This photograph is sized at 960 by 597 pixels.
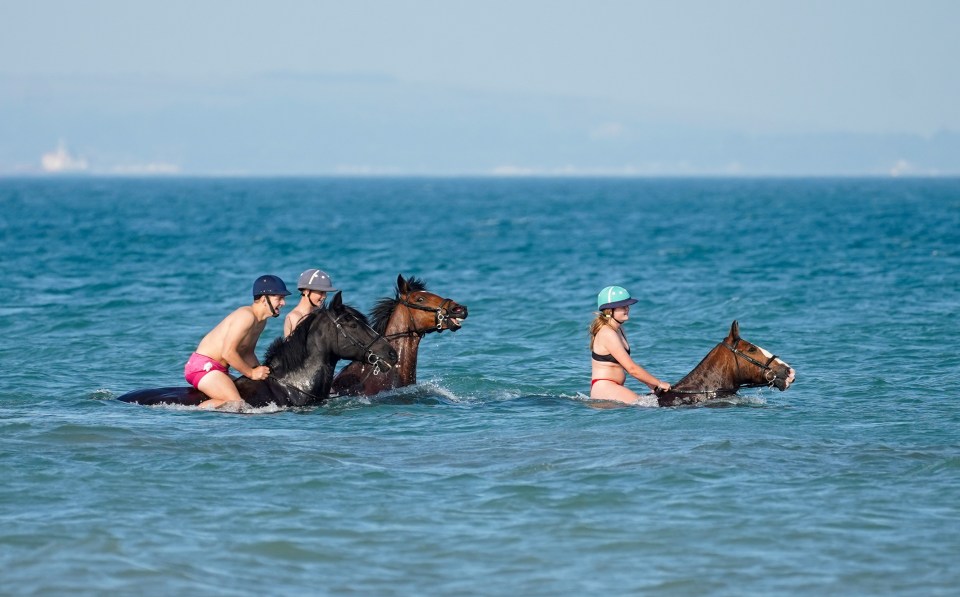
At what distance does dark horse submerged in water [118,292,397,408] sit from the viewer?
13.8 m

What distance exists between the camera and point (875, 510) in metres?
9.77

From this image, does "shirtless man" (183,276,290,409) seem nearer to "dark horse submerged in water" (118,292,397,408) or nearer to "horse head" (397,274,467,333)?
"dark horse submerged in water" (118,292,397,408)

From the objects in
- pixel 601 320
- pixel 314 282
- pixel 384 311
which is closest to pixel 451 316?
pixel 384 311

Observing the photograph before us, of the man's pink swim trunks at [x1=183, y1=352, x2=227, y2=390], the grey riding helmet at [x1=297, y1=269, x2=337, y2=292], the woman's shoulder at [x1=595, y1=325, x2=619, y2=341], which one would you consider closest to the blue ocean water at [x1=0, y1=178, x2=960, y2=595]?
the man's pink swim trunks at [x1=183, y1=352, x2=227, y2=390]

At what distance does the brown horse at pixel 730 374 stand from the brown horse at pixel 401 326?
8.89 feet

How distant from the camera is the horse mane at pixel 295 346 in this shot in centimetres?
1381

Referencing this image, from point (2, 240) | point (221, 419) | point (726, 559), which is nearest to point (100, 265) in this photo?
point (2, 240)

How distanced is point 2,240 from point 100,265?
1520 centimetres

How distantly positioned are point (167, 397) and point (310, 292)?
79.5 inches

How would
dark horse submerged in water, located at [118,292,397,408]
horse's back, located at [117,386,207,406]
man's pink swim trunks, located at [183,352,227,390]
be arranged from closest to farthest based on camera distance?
1. man's pink swim trunks, located at [183,352,227,390]
2. dark horse submerged in water, located at [118,292,397,408]
3. horse's back, located at [117,386,207,406]

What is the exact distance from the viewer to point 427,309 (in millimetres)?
14531

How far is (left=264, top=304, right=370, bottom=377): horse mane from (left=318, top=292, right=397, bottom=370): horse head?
0.02 metres

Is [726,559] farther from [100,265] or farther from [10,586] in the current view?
[100,265]

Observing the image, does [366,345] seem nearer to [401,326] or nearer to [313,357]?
[313,357]
